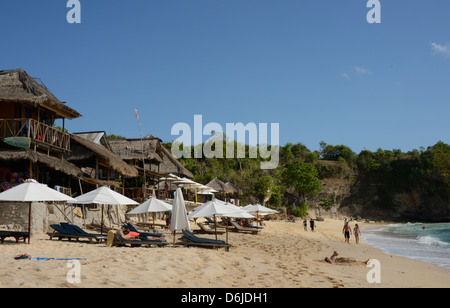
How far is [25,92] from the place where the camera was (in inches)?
599

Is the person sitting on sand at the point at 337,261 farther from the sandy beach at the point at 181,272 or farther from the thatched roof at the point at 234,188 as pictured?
the thatched roof at the point at 234,188

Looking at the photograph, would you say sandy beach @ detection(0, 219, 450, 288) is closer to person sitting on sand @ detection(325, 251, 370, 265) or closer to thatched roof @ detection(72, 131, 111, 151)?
person sitting on sand @ detection(325, 251, 370, 265)

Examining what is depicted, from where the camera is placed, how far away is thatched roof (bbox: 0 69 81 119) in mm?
14664

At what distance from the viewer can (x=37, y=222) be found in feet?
40.6

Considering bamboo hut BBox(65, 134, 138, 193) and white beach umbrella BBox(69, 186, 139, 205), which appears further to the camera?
bamboo hut BBox(65, 134, 138, 193)

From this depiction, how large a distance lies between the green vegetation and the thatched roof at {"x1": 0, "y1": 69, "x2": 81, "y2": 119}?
980 inches

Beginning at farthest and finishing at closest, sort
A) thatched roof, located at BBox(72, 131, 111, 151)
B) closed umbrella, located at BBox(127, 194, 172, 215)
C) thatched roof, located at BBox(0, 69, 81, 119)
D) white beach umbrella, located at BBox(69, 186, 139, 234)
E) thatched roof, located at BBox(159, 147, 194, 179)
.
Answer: thatched roof, located at BBox(159, 147, 194, 179) → thatched roof, located at BBox(72, 131, 111, 151) → thatched roof, located at BBox(0, 69, 81, 119) → closed umbrella, located at BBox(127, 194, 172, 215) → white beach umbrella, located at BBox(69, 186, 139, 234)

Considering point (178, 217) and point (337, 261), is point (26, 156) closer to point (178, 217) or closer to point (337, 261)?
point (178, 217)

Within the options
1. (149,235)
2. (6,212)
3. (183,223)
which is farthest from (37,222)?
(183,223)

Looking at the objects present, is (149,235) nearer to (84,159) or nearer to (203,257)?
(203,257)

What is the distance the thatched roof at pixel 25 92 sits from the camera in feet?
48.1

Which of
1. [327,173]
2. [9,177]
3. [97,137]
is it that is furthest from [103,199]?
[327,173]

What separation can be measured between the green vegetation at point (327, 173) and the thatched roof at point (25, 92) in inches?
980

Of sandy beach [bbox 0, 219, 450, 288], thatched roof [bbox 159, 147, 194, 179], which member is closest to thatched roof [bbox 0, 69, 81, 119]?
sandy beach [bbox 0, 219, 450, 288]
